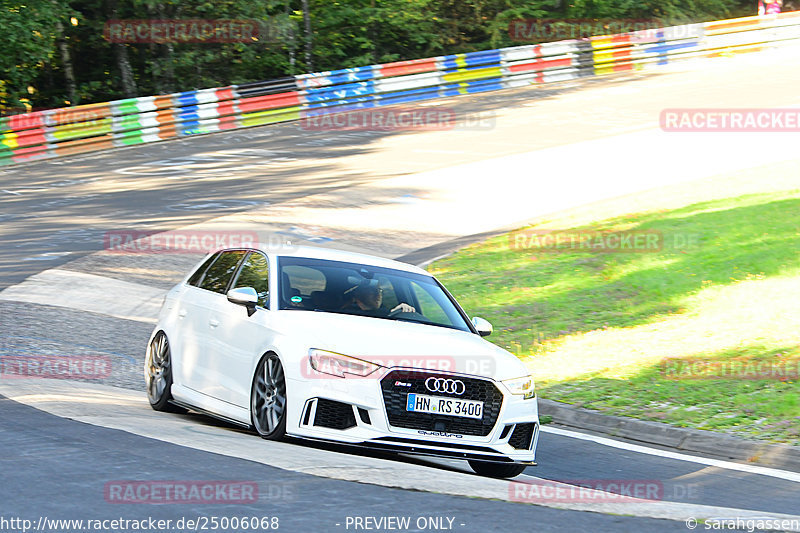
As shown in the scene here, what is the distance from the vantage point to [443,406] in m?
7.72

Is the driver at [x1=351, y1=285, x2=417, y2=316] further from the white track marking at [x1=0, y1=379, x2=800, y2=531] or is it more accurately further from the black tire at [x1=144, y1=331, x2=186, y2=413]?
the black tire at [x1=144, y1=331, x2=186, y2=413]

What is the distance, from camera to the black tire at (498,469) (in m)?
8.12

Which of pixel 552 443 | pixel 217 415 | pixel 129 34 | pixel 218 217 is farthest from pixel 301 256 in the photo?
pixel 129 34

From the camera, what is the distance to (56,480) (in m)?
6.33

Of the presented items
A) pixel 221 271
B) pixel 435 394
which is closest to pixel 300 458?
pixel 435 394

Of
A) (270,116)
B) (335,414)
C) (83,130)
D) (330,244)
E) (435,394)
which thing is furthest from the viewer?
(270,116)

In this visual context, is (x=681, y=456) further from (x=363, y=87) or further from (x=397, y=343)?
(x=363, y=87)

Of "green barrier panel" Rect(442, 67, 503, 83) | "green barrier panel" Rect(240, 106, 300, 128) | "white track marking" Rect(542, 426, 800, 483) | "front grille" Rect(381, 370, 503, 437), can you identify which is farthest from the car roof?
"green barrier panel" Rect(442, 67, 503, 83)

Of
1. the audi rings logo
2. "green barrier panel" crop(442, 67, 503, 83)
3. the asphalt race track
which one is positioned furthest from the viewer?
"green barrier panel" crop(442, 67, 503, 83)

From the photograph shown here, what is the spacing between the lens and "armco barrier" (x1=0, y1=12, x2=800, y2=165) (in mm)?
30016

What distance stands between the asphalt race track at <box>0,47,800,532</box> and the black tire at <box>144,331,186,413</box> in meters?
0.18

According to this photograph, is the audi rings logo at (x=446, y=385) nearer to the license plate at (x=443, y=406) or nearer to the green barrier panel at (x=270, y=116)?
the license plate at (x=443, y=406)

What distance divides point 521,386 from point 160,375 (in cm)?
352

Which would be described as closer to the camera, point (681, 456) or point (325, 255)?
point (325, 255)
